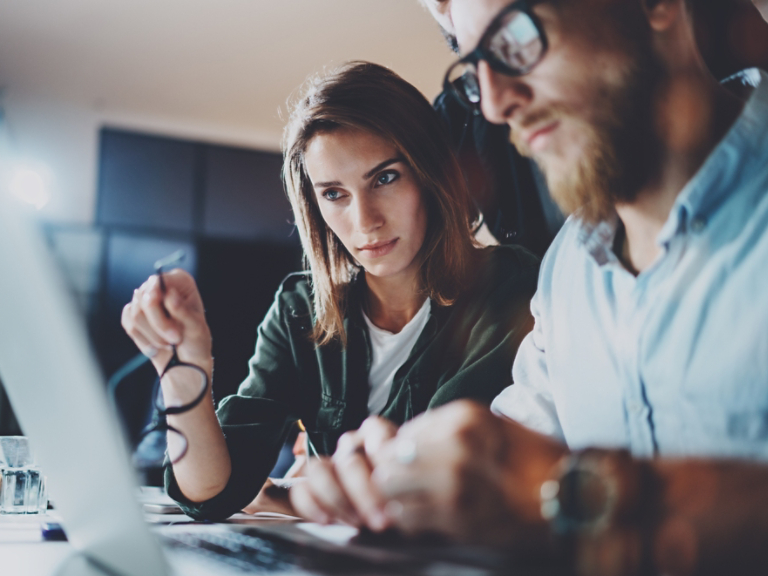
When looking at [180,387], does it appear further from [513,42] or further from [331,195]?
[513,42]

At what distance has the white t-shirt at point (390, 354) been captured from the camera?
→ 1.36 meters

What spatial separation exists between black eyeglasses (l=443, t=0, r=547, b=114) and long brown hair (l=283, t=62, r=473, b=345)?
58 centimetres

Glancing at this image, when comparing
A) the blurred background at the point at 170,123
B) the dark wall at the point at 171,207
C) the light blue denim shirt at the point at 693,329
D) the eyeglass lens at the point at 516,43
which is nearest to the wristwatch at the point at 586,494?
the light blue denim shirt at the point at 693,329

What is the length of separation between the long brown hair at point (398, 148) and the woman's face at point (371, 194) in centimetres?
3

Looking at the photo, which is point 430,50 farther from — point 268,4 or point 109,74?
point 109,74

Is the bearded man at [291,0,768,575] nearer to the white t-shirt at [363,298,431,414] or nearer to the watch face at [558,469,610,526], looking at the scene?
the watch face at [558,469,610,526]

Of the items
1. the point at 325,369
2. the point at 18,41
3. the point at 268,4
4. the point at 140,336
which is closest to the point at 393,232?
the point at 325,369

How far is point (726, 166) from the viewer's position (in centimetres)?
71

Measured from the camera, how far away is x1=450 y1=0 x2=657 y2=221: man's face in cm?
76

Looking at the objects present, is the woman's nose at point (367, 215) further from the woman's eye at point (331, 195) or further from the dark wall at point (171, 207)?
the dark wall at point (171, 207)

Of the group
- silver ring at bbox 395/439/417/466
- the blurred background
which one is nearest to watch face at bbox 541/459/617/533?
silver ring at bbox 395/439/417/466

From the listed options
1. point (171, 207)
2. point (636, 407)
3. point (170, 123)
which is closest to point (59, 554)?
point (636, 407)

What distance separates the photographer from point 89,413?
A: 1.47 feet

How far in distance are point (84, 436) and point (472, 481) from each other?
28cm
